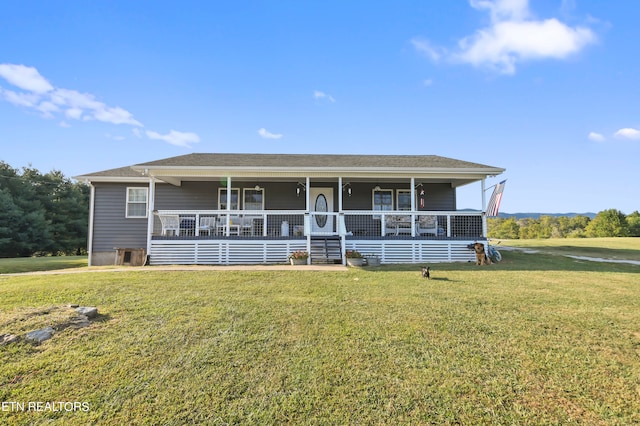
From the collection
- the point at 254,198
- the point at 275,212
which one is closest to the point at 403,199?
the point at 275,212

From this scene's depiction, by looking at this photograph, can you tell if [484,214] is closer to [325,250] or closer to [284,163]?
[325,250]

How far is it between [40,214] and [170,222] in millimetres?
19145

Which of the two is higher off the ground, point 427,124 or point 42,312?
point 427,124

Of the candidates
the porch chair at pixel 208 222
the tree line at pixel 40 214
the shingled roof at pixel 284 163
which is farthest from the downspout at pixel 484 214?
the tree line at pixel 40 214

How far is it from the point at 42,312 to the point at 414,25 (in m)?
13.5

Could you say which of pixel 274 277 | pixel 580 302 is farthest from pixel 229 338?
pixel 580 302

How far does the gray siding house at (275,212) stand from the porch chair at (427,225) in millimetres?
36

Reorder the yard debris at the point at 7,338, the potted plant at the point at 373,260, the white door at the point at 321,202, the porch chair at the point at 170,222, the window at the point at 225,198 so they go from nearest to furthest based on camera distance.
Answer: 1. the yard debris at the point at 7,338
2. the potted plant at the point at 373,260
3. the porch chair at the point at 170,222
4. the window at the point at 225,198
5. the white door at the point at 321,202

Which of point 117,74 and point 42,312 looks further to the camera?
point 117,74

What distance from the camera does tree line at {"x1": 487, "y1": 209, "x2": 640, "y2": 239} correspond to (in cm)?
2928

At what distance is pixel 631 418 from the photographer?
2361mm

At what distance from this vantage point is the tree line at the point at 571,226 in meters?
29.3

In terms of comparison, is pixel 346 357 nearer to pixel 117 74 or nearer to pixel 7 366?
pixel 7 366

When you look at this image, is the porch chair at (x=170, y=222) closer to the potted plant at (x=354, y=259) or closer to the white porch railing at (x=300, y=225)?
the white porch railing at (x=300, y=225)
